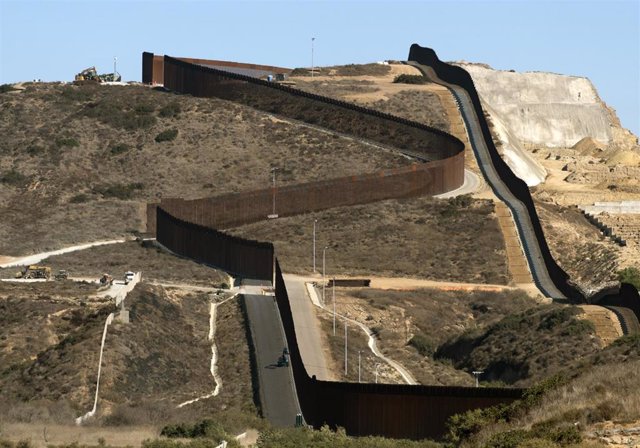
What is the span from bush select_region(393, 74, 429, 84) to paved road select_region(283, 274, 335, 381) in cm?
5577

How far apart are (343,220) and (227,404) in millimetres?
42860

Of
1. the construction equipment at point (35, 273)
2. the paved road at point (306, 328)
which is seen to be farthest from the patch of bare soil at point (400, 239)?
the construction equipment at point (35, 273)

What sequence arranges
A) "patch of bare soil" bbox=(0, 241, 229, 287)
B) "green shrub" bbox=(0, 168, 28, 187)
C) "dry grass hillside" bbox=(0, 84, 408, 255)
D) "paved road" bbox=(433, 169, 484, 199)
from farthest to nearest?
"green shrub" bbox=(0, 168, 28, 187)
"dry grass hillside" bbox=(0, 84, 408, 255)
"paved road" bbox=(433, 169, 484, 199)
"patch of bare soil" bbox=(0, 241, 229, 287)

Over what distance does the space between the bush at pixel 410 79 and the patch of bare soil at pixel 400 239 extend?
36270 millimetres

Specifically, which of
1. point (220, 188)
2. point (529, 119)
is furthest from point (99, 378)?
point (529, 119)

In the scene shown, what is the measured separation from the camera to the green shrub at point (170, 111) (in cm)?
14325

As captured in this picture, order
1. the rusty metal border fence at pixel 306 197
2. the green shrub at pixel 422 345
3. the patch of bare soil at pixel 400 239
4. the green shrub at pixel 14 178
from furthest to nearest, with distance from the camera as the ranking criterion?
the green shrub at pixel 14 178 < the rusty metal border fence at pixel 306 197 < the patch of bare soil at pixel 400 239 < the green shrub at pixel 422 345

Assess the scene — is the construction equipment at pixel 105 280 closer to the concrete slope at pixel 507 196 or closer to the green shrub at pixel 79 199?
the concrete slope at pixel 507 196

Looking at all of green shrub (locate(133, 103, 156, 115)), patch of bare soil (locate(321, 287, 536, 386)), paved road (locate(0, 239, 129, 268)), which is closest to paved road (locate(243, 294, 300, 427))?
patch of bare soil (locate(321, 287, 536, 386))

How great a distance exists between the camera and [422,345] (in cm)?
8738

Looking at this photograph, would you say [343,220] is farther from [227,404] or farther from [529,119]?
[529,119]

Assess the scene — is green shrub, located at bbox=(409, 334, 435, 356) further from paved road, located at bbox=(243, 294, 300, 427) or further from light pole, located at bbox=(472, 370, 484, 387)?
light pole, located at bbox=(472, 370, 484, 387)

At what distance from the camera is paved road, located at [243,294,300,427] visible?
71250 millimetres

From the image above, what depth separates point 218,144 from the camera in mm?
137125
